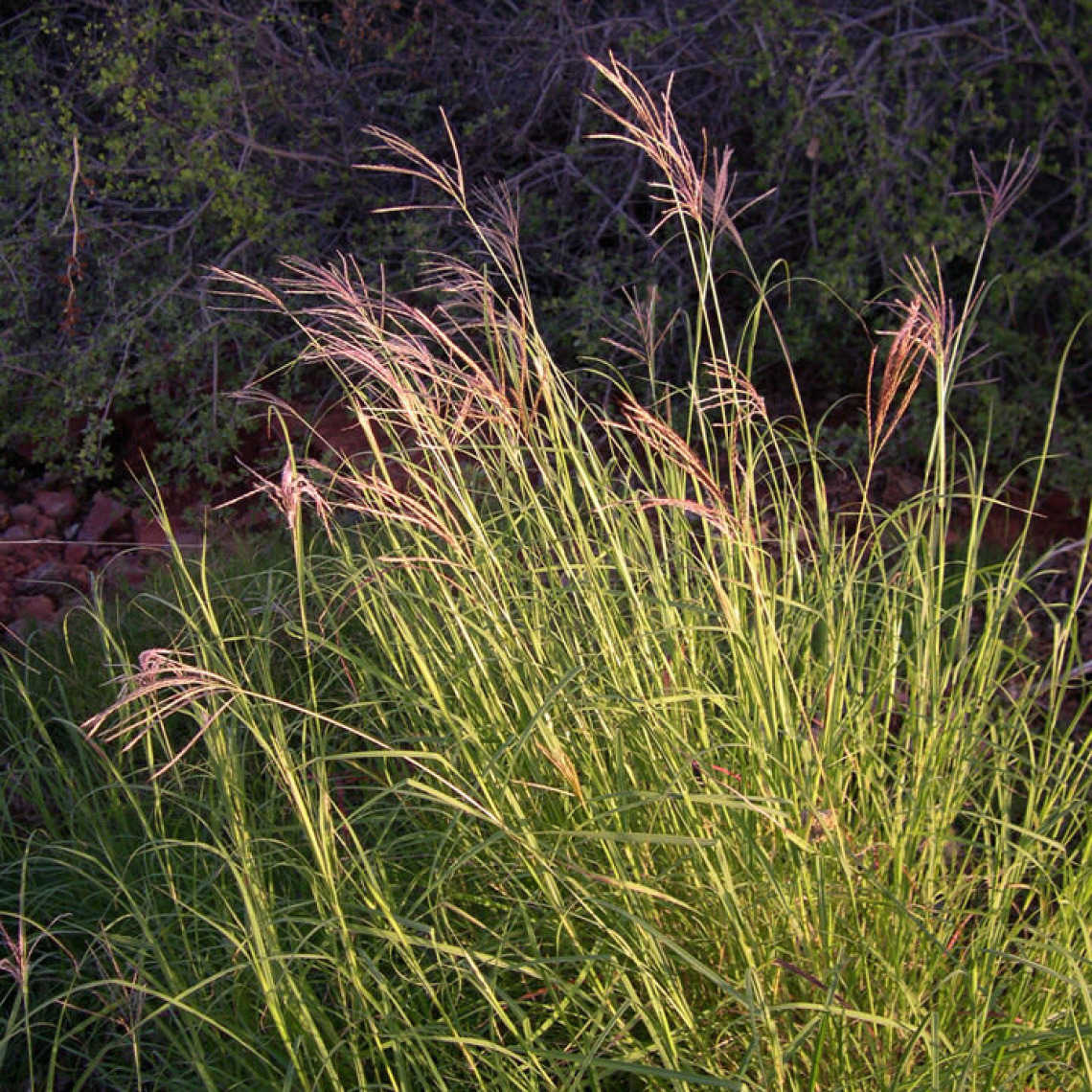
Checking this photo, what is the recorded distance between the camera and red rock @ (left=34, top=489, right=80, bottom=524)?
5395 millimetres

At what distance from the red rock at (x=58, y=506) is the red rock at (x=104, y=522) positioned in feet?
0.42

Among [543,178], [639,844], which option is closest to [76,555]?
[543,178]

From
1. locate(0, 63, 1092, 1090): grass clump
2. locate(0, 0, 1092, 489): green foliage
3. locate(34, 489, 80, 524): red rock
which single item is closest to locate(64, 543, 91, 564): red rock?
locate(0, 0, 1092, 489): green foliage

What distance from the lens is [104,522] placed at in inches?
205

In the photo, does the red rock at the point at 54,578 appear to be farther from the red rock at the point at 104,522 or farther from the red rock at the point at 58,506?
the red rock at the point at 58,506

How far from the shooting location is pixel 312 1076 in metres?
2.09

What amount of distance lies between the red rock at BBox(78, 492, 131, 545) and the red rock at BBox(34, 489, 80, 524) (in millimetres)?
129

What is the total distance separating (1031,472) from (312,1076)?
117 inches

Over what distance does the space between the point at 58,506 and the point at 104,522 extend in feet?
1.12

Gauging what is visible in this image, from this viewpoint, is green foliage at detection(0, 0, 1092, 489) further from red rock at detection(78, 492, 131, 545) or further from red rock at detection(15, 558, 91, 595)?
red rock at detection(15, 558, 91, 595)

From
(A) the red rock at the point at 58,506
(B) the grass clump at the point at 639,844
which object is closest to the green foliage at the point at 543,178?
(A) the red rock at the point at 58,506

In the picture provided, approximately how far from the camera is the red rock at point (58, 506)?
5395mm

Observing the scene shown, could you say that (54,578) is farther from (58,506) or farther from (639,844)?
(639,844)

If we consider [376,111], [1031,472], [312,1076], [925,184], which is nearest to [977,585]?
[1031,472]
